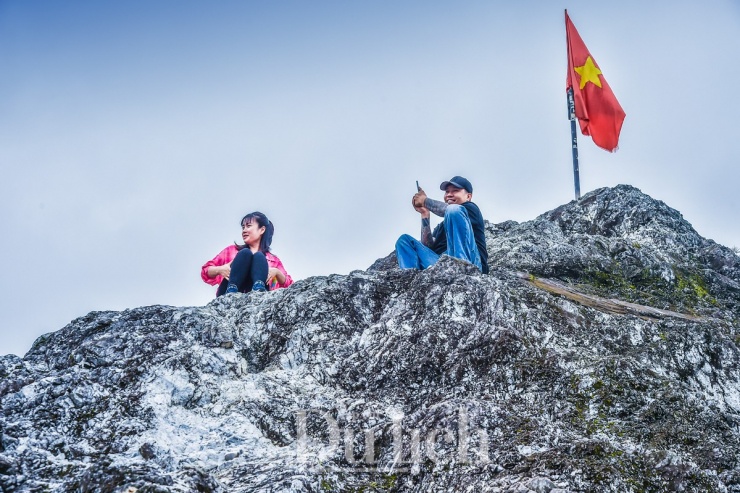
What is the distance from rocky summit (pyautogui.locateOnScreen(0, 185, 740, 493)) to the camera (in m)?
6.57

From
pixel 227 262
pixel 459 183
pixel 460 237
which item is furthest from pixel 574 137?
pixel 227 262

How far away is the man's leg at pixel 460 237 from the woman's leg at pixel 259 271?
308cm

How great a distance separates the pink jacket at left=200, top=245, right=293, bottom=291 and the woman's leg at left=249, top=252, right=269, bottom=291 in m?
0.38

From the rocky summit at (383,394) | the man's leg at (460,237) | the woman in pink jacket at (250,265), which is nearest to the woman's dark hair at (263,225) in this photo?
the woman in pink jacket at (250,265)

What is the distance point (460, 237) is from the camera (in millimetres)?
Answer: 11492

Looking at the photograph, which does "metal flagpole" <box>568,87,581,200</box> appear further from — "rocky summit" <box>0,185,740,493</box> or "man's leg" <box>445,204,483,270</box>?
"man's leg" <box>445,204,483,270</box>

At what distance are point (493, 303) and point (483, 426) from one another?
2.65 m

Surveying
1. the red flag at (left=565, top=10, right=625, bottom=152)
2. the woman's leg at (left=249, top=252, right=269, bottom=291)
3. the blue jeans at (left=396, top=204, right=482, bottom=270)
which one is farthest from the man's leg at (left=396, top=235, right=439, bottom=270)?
the red flag at (left=565, top=10, right=625, bottom=152)

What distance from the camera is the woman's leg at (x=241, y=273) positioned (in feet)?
40.7

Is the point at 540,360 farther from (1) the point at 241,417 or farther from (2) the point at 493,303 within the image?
(1) the point at 241,417

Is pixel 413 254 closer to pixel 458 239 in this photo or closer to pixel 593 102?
pixel 458 239

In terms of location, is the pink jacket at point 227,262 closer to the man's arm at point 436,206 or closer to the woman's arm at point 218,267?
the woman's arm at point 218,267

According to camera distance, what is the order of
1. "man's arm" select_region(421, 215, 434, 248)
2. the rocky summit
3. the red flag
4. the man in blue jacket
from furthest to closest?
the red flag
"man's arm" select_region(421, 215, 434, 248)
the man in blue jacket
the rocky summit

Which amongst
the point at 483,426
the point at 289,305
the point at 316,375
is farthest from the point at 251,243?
the point at 483,426
